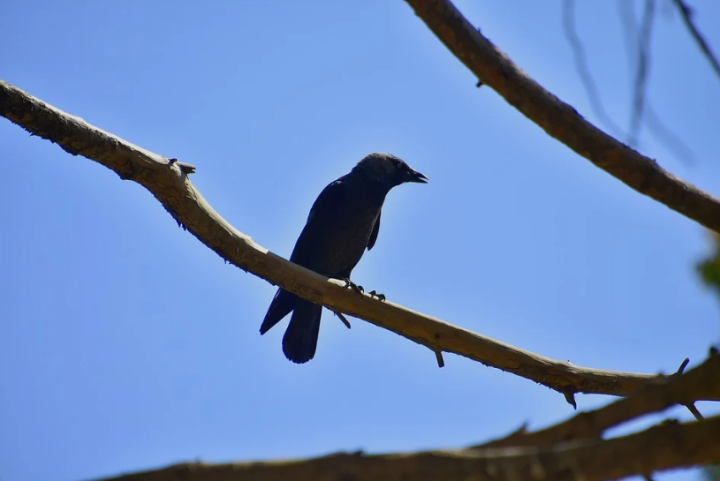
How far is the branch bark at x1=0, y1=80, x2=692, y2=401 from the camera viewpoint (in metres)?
Answer: 3.84

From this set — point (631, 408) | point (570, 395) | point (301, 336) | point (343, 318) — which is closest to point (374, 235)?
point (301, 336)

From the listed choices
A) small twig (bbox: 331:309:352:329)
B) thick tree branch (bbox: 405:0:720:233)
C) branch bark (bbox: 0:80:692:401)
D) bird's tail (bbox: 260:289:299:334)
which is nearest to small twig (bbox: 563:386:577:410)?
branch bark (bbox: 0:80:692:401)

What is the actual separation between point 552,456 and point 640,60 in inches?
49.4

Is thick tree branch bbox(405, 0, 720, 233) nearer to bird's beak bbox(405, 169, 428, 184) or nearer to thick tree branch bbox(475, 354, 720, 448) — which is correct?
thick tree branch bbox(475, 354, 720, 448)

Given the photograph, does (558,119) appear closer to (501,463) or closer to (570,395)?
(501,463)

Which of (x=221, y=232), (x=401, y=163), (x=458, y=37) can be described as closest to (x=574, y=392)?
(x=221, y=232)

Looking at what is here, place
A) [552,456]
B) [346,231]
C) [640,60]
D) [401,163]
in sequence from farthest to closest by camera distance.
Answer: [401,163], [346,231], [640,60], [552,456]

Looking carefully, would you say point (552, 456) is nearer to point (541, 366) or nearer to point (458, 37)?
point (458, 37)

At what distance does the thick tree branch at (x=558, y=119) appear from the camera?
269 centimetres

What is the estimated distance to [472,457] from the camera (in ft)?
6.32

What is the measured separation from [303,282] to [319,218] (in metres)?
2.70

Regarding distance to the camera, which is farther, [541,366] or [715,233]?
[541,366]

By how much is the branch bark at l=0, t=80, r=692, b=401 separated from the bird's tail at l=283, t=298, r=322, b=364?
219 centimetres

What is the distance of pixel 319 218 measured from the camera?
290 inches
